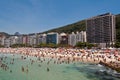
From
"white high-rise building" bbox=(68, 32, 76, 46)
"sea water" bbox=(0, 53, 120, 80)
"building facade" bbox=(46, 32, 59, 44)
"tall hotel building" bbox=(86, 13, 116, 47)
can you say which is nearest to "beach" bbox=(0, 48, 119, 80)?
"sea water" bbox=(0, 53, 120, 80)

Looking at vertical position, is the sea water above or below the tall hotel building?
below

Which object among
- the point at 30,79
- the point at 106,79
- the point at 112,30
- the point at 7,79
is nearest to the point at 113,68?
the point at 106,79

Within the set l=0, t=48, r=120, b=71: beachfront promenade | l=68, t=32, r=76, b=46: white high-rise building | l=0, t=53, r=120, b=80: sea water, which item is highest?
l=68, t=32, r=76, b=46: white high-rise building

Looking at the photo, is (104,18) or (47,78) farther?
(104,18)

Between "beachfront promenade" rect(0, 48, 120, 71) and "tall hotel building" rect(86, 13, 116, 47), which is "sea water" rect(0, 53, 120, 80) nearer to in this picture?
"beachfront promenade" rect(0, 48, 120, 71)

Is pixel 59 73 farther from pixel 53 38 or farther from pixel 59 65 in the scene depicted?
pixel 53 38

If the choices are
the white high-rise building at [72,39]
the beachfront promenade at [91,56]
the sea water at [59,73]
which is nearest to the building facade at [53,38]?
the white high-rise building at [72,39]

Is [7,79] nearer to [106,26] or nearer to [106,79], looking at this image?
[106,79]

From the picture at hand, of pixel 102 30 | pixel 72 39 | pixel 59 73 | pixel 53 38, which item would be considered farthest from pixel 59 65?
pixel 53 38
